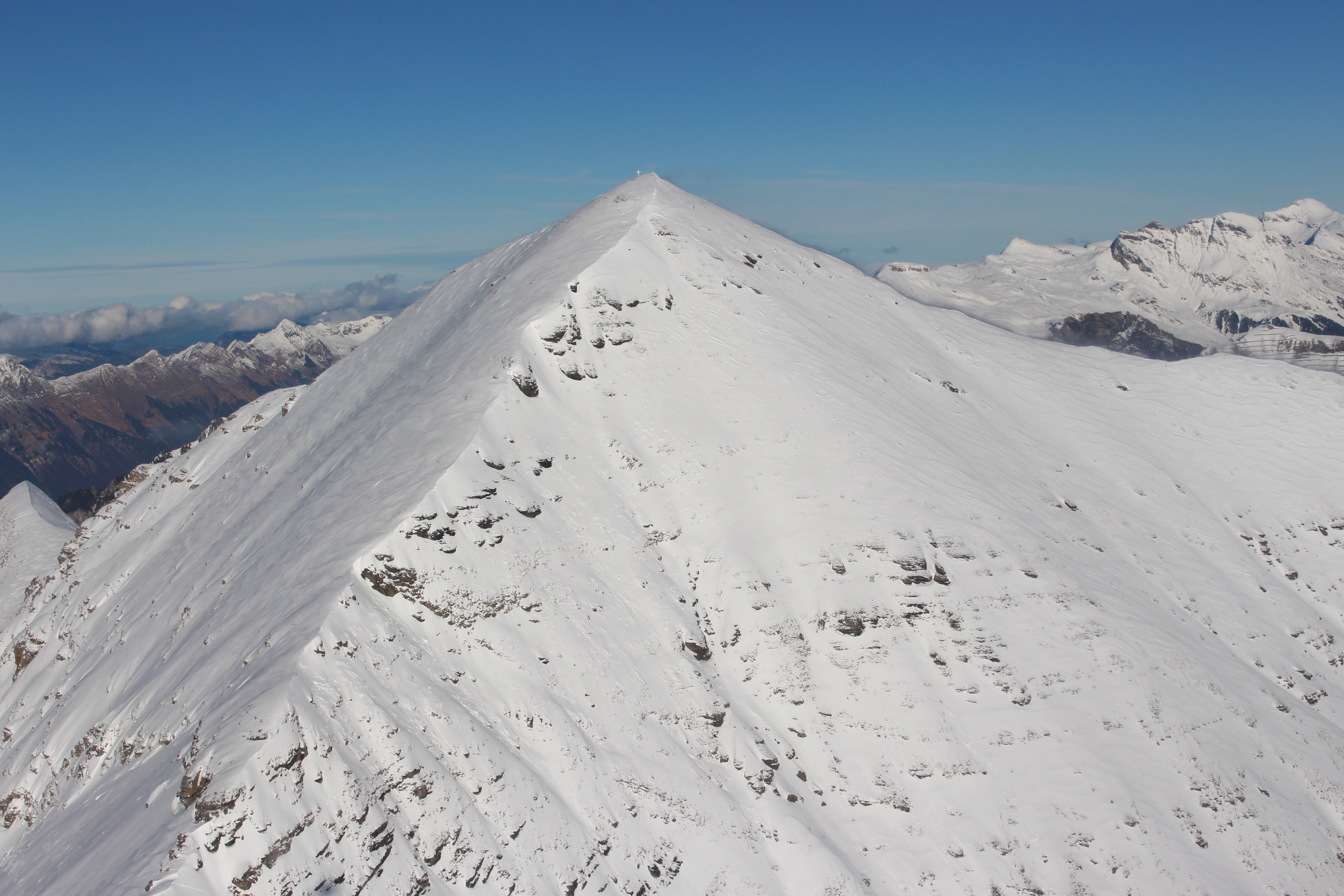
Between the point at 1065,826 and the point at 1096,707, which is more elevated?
the point at 1096,707

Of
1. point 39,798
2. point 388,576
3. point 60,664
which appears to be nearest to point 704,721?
point 388,576

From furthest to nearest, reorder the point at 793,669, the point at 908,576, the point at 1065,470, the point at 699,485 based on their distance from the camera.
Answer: the point at 1065,470 → the point at 699,485 → the point at 908,576 → the point at 793,669

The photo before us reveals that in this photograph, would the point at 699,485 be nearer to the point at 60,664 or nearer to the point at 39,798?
the point at 39,798

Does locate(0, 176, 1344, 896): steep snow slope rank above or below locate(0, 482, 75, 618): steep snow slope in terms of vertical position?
above

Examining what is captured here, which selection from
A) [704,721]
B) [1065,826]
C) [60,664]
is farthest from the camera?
[60,664]

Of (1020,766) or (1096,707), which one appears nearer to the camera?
(1020,766)

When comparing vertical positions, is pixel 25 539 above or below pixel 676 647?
below
